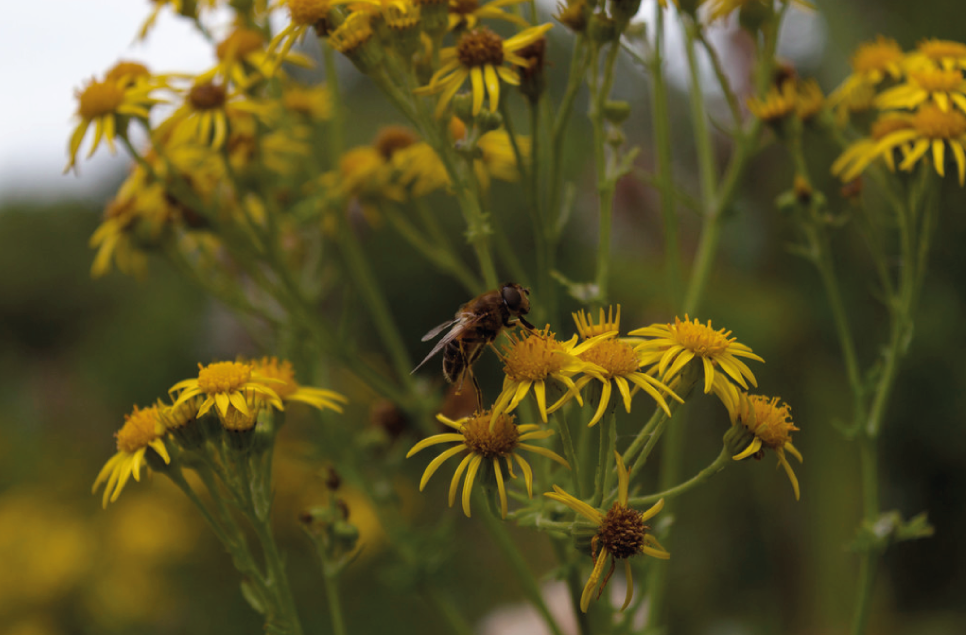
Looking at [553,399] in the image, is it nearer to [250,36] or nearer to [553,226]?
[553,226]

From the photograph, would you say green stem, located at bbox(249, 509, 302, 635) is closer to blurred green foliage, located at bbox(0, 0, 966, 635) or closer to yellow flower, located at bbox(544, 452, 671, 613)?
yellow flower, located at bbox(544, 452, 671, 613)

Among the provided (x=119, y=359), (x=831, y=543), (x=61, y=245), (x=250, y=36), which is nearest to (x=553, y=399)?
(x=250, y=36)

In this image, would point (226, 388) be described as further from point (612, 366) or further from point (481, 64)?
point (481, 64)

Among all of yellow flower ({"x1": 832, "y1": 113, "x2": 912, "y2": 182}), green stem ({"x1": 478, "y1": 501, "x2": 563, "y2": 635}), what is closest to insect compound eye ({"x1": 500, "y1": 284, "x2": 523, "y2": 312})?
green stem ({"x1": 478, "y1": 501, "x2": 563, "y2": 635})

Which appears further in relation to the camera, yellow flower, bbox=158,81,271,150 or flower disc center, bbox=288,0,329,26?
yellow flower, bbox=158,81,271,150

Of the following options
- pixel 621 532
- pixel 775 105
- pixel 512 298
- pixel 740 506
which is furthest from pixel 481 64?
pixel 740 506

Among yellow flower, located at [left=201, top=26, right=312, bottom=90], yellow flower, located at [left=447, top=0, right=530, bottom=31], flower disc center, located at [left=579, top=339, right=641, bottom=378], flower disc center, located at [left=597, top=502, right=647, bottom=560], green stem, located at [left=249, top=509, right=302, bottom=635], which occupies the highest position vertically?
yellow flower, located at [left=201, top=26, right=312, bottom=90]
